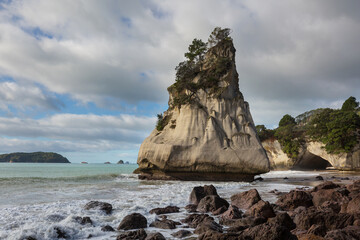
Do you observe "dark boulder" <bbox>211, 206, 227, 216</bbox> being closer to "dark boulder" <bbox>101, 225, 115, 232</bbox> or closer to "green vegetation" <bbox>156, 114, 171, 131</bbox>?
"dark boulder" <bbox>101, 225, 115, 232</bbox>

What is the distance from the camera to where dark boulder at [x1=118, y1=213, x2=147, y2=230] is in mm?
6664

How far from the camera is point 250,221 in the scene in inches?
257

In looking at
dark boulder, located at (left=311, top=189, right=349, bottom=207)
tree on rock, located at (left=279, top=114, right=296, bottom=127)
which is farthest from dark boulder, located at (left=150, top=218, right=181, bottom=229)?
tree on rock, located at (left=279, top=114, right=296, bottom=127)

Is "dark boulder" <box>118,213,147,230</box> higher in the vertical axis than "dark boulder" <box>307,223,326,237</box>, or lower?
lower

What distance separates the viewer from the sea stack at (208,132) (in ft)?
72.7

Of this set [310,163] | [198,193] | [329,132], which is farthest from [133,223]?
[310,163]

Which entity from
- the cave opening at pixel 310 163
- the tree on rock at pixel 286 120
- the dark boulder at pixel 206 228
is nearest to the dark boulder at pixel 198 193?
the dark boulder at pixel 206 228

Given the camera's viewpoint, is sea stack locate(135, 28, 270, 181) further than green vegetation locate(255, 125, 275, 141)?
No

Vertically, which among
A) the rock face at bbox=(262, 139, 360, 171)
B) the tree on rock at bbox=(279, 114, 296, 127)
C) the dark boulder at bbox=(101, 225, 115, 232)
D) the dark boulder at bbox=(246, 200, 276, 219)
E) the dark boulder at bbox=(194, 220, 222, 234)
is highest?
the tree on rock at bbox=(279, 114, 296, 127)

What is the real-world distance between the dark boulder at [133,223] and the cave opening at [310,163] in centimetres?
4340

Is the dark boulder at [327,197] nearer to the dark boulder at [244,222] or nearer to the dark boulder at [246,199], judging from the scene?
the dark boulder at [246,199]

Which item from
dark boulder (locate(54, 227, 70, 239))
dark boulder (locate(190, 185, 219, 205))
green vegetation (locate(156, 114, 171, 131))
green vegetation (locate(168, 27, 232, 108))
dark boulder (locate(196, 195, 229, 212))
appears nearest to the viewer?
dark boulder (locate(54, 227, 70, 239))

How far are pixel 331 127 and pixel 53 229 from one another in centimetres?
3809

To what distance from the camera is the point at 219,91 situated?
24.8 metres
